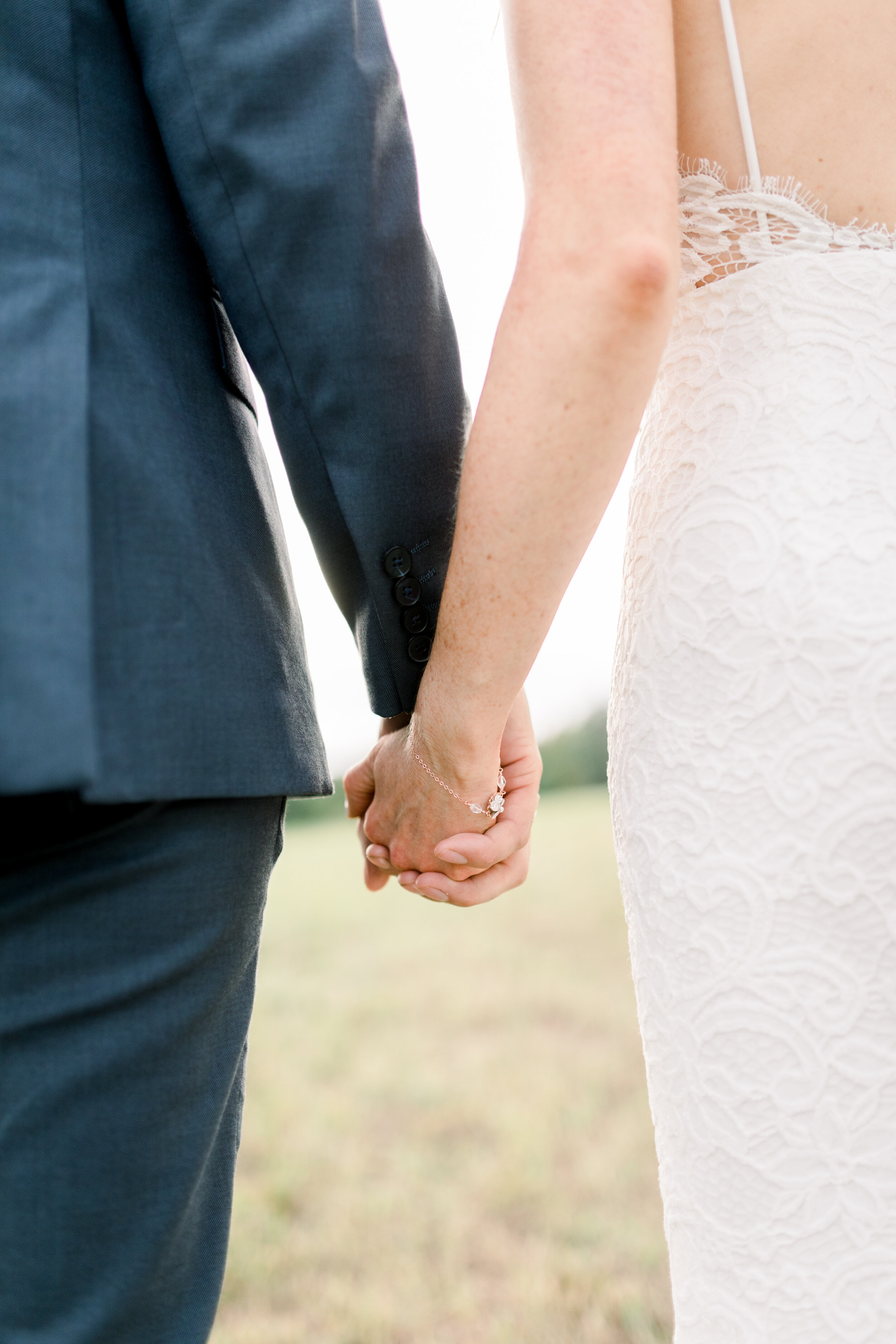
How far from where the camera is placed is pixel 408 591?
1.07 m

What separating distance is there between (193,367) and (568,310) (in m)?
0.33

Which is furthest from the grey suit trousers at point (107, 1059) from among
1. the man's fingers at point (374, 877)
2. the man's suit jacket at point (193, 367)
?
the man's fingers at point (374, 877)

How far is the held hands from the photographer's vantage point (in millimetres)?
1149

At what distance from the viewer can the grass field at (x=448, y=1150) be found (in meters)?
2.25

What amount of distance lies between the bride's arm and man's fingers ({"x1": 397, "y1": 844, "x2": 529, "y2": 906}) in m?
0.35

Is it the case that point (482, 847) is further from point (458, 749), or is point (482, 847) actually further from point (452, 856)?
point (458, 749)

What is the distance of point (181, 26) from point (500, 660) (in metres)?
0.60

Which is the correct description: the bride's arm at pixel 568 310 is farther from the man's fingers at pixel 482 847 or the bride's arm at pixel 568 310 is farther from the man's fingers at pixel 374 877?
the man's fingers at pixel 374 877

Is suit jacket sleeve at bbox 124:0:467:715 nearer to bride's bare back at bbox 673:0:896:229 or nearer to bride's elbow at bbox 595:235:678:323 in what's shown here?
bride's elbow at bbox 595:235:678:323

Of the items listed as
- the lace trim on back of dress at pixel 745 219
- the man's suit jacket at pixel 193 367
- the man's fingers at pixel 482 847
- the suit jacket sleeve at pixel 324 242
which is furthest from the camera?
the man's fingers at pixel 482 847

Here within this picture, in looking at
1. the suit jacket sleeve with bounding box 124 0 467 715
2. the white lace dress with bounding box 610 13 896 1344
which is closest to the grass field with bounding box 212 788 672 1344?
the white lace dress with bounding box 610 13 896 1344

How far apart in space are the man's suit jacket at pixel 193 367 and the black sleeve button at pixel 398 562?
12mm

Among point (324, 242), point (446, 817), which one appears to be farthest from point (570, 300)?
point (446, 817)

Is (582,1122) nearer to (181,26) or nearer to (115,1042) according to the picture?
(115,1042)
